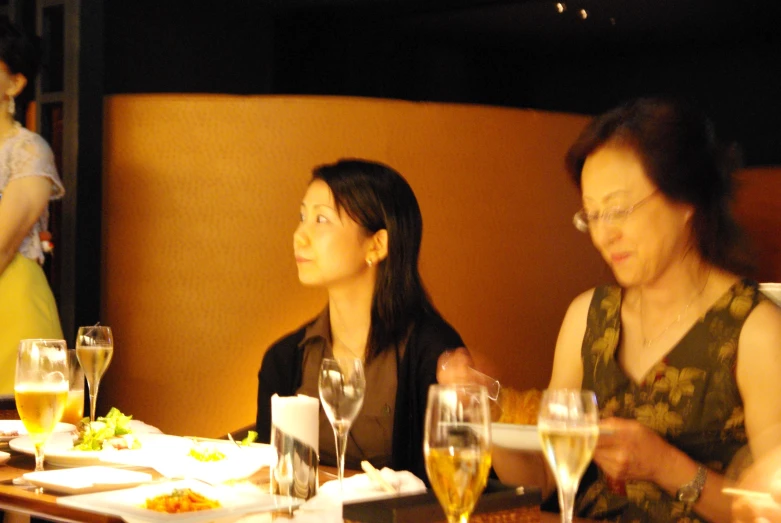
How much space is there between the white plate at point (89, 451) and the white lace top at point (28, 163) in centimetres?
166

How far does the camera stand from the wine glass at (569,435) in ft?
3.84

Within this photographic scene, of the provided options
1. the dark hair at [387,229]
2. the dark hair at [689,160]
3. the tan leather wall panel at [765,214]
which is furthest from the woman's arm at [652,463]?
the tan leather wall panel at [765,214]

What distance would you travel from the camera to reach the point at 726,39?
23.6 ft

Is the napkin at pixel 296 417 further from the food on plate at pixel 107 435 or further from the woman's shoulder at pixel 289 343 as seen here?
the woman's shoulder at pixel 289 343

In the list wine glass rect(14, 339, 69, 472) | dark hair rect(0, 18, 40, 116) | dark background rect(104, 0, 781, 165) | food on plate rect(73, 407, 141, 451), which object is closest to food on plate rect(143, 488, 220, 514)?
wine glass rect(14, 339, 69, 472)

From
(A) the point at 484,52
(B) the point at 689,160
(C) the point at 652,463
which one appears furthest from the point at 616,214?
(A) the point at 484,52

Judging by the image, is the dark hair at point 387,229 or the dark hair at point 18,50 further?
the dark hair at point 18,50

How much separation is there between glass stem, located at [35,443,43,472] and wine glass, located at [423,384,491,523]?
889mm

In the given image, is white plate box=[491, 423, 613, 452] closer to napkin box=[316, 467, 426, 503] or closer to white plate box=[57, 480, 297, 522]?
napkin box=[316, 467, 426, 503]

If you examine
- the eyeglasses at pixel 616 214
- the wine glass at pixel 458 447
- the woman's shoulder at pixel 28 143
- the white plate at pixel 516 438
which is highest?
the woman's shoulder at pixel 28 143

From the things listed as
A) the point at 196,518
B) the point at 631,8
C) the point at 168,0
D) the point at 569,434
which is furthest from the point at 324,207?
the point at 631,8

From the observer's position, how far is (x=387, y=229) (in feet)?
8.60

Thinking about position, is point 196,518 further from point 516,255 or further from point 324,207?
point 516,255

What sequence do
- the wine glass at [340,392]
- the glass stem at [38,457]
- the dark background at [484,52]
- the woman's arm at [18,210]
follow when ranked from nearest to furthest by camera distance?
the wine glass at [340,392]
the glass stem at [38,457]
the woman's arm at [18,210]
the dark background at [484,52]
